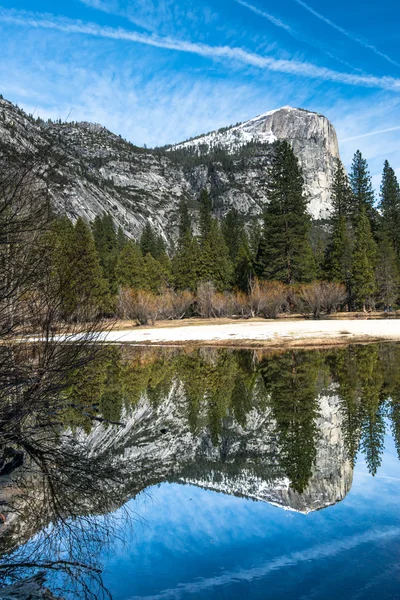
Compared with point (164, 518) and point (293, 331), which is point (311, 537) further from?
point (293, 331)

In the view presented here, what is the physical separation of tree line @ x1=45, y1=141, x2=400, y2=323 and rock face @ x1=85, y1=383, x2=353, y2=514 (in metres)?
18.2

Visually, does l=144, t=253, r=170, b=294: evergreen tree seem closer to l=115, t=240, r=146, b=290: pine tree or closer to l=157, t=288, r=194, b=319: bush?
l=115, t=240, r=146, b=290: pine tree

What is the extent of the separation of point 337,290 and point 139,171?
14177 centimetres

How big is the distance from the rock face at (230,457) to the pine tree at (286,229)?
33.7 m

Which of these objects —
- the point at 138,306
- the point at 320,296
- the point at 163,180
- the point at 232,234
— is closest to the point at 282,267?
the point at 320,296

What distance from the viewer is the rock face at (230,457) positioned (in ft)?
18.8

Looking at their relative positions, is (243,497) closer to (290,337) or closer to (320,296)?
(290,337)

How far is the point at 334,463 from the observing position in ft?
21.1

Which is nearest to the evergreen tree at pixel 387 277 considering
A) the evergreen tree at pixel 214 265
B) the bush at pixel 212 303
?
the bush at pixel 212 303

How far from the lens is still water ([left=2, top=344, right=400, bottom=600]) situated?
396 cm

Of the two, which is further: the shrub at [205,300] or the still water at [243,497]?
the shrub at [205,300]

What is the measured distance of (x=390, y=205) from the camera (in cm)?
5559

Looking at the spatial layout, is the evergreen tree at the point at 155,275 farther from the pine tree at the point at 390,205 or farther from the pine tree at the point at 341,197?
Answer: the pine tree at the point at 390,205

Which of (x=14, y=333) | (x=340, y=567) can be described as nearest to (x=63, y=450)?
(x=14, y=333)
